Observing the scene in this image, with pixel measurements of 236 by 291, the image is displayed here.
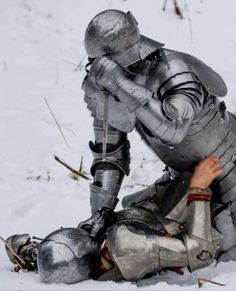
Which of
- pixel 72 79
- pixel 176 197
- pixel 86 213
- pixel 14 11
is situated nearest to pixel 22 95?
pixel 72 79

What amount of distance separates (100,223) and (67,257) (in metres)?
0.28

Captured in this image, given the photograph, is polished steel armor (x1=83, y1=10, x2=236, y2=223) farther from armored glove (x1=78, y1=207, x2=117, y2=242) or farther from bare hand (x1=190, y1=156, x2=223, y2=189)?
armored glove (x1=78, y1=207, x2=117, y2=242)

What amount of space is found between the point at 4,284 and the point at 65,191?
1.41 meters

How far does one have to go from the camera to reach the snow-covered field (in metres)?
4.23

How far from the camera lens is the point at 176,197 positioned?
3.64 metres

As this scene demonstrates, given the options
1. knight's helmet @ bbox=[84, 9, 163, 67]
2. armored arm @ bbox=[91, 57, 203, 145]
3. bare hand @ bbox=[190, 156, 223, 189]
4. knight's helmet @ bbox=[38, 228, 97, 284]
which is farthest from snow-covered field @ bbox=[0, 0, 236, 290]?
knight's helmet @ bbox=[84, 9, 163, 67]

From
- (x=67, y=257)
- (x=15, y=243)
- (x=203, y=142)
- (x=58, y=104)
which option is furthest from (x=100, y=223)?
(x=58, y=104)

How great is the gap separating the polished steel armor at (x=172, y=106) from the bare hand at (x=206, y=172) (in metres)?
0.07

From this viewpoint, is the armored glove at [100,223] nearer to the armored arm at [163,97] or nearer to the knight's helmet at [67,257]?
the knight's helmet at [67,257]

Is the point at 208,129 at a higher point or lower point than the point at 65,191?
higher

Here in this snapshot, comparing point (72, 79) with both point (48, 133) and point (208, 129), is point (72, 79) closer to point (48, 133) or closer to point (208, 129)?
point (48, 133)

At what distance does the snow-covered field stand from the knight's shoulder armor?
802 millimetres

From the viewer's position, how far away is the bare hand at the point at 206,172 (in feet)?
11.3

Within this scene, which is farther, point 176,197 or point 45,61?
point 45,61
